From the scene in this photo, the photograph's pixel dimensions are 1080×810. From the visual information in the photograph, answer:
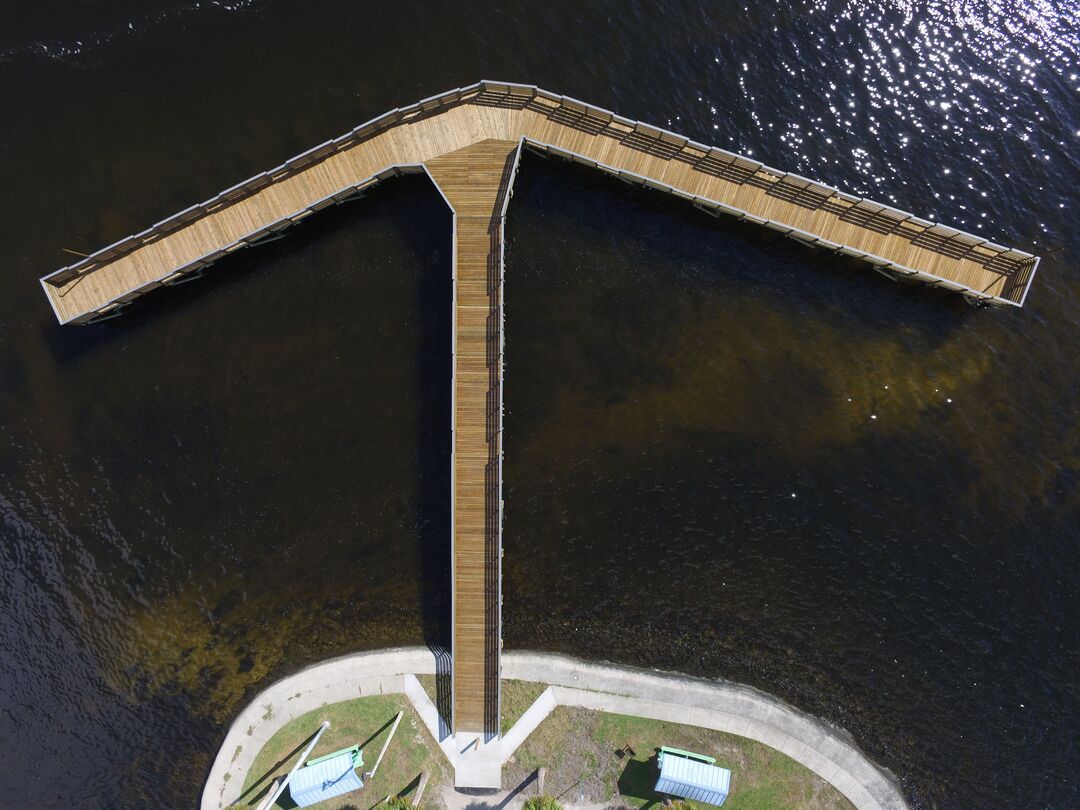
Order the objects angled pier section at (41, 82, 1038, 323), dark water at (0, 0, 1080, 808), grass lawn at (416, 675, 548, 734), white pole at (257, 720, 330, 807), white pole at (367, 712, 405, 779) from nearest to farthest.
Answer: angled pier section at (41, 82, 1038, 323) → white pole at (257, 720, 330, 807) → white pole at (367, 712, 405, 779) → dark water at (0, 0, 1080, 808) → grass lawn at (416, 675, 548, 734)

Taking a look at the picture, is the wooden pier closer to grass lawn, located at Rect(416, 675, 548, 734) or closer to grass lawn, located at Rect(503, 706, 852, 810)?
grass lawn, located at Rect(416, 675, 548, 734)

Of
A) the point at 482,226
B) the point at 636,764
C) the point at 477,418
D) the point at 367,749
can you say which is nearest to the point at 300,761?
the point at 367,749

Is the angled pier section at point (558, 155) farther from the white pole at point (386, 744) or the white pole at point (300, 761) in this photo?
the white pole at point (386, 744)

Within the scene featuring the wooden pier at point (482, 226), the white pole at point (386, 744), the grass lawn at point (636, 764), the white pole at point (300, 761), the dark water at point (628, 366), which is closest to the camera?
the wooden pier at point (482, 226)

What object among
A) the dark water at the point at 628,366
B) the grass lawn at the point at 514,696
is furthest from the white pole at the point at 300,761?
the grass lawn at the point at 514,696

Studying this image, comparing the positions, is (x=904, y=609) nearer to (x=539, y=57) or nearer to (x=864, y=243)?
(x=864, y=243)

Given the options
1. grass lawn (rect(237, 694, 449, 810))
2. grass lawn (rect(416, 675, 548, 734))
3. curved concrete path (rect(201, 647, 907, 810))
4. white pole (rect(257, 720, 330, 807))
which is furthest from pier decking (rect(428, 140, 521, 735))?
white pole (rect(257, 720, 330, 807))
